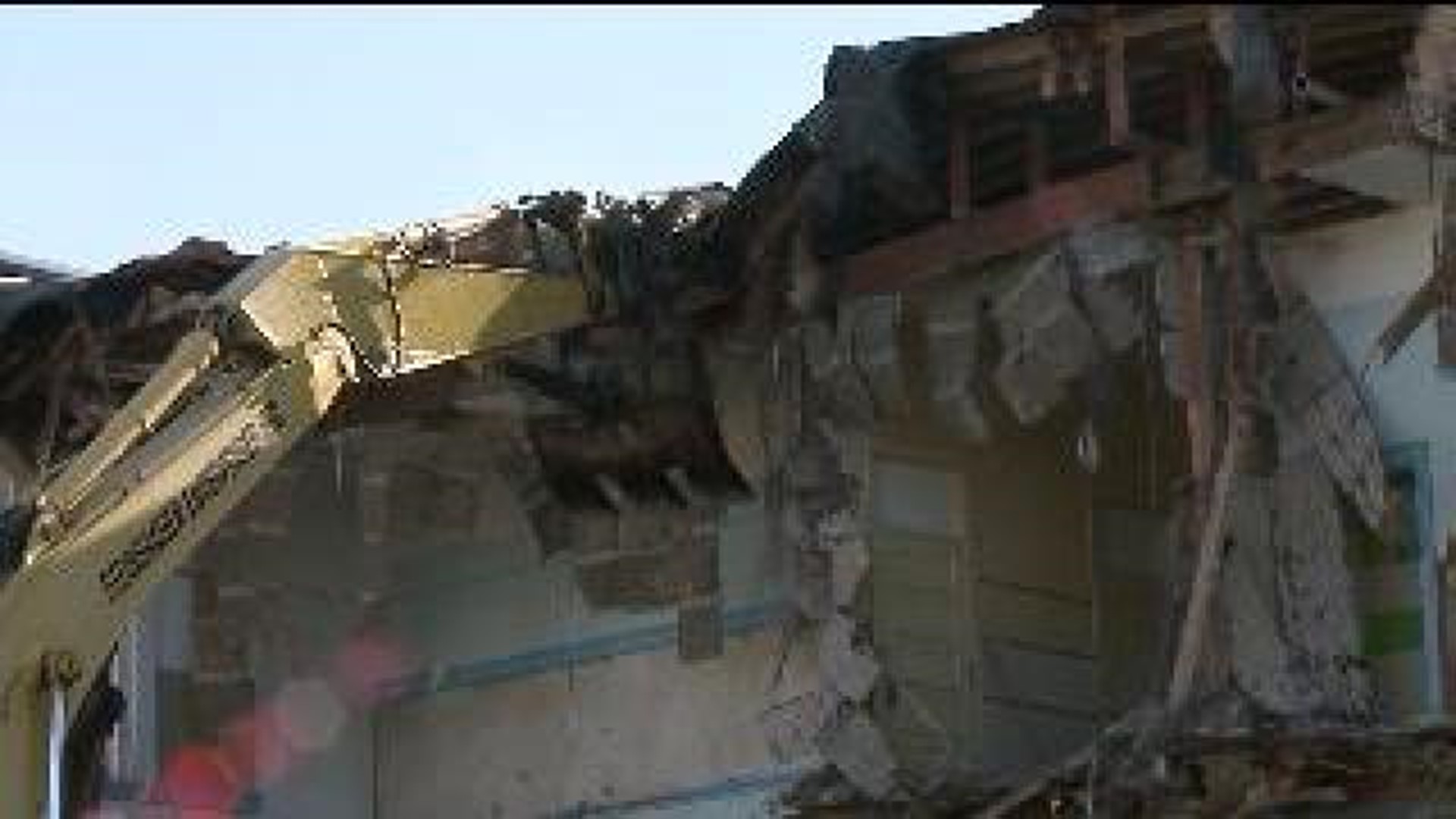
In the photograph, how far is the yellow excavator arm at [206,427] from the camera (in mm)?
12297

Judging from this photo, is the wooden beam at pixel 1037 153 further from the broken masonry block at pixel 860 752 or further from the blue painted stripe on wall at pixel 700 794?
the blue painted stripe on wall at pixel 700 794

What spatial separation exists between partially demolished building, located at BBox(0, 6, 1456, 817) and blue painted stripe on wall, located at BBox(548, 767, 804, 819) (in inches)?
1.0

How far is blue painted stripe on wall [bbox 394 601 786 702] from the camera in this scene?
17.8 metres

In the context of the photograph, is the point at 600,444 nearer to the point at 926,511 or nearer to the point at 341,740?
the point at 926,511

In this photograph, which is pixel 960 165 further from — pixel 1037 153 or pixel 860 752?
pixel 860 752

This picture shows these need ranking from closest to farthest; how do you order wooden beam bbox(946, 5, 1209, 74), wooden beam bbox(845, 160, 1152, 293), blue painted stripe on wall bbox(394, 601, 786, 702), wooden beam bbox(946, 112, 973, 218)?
1. wooden beam bbox(946, 5, 1209, 74)
2. wooden beam bbox(845, 160, 1152, 293)
3. wooden beam bbox(946, 112, 973, 218)
4. blue painted stripe on wall bbox(394, 601, 786, 702)

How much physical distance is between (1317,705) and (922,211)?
3401 mm

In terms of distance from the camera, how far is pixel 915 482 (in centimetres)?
1727

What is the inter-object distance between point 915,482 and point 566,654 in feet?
8.90

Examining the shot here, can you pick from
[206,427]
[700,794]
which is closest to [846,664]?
[700,794]

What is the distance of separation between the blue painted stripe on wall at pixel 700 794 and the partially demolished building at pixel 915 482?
2cm

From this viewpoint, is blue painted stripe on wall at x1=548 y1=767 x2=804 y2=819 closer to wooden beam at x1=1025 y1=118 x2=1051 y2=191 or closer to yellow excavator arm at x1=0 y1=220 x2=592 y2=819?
yellow excavator arm at x1=0 y1=220 x2=592 y2=819

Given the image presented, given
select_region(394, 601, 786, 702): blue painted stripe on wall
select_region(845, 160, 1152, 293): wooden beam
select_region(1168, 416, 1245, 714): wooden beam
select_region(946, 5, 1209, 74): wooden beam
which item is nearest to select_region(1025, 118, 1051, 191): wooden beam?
select_region(845, 160, 1152, 293): wooden beam

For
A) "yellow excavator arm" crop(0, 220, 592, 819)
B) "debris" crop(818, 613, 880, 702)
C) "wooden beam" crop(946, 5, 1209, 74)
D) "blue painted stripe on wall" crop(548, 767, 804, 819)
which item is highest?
"wooden beam" crop(946, 5, 1209, 74)
